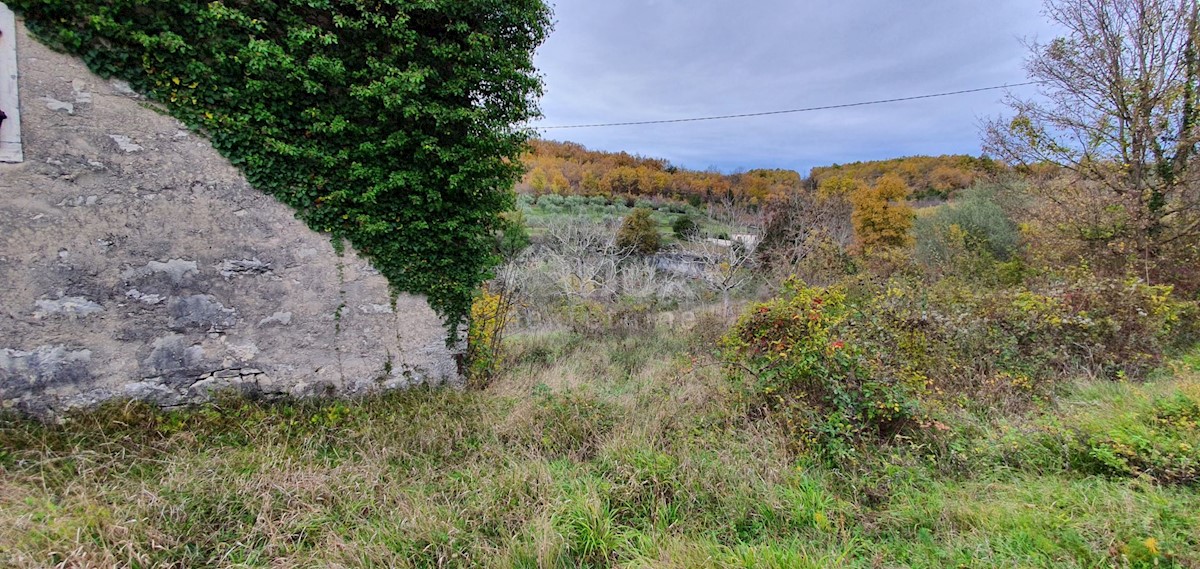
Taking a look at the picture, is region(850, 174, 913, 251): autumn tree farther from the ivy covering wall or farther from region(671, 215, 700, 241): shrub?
the ivy covering wall

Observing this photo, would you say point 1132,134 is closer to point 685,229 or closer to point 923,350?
point 923,350

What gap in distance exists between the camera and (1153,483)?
2.82 metres

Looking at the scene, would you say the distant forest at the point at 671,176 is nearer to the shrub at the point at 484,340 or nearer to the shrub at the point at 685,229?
the shrub at the point at 685,229

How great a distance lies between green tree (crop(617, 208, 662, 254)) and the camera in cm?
2108

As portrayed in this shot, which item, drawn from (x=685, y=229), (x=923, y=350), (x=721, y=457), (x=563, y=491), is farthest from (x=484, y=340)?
(x=685, y=229)

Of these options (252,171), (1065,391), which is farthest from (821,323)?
(252,171)

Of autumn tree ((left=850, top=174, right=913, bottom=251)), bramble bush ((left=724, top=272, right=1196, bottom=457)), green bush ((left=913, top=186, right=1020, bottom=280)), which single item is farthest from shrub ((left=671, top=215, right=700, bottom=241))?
bramble bush ((left=724, top=272, right=1196, bottom=457))

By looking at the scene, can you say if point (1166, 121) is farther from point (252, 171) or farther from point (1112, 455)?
point (252, 171)

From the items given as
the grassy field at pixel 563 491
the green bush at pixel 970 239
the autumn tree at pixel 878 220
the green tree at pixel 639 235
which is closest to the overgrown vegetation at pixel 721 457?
the grassy field at pixel 563 491

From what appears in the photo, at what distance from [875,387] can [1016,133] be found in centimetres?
856

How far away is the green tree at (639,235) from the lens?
69.2 ft

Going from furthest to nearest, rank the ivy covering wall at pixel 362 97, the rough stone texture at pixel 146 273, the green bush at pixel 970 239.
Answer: the green bush at pixel 970 239, the ivy covering wall at pixel 362 97, the rough stone texture at pixel 146 273

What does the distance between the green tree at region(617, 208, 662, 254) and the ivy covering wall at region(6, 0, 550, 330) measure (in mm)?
16338

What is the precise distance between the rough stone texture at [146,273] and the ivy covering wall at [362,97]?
23 cm
